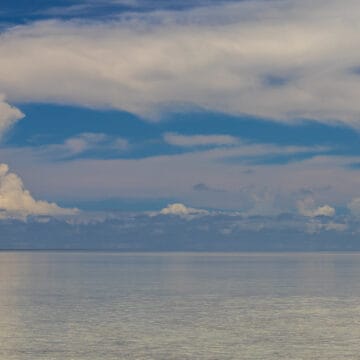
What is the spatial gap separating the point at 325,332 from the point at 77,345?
24.1 meters

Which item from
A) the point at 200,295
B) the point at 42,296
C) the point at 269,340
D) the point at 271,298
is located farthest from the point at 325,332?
the point at 42,296

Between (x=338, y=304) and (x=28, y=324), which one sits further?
(x=338, y=304)

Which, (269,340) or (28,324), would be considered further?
(28,324)

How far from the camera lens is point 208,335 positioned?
2677 inches

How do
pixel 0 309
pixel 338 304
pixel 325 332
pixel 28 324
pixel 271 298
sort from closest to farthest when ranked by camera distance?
1. pixel 325 332
2. pixel 28 324
3. pixel 0 309
4. pixel 338 304
5. pixel 271 298

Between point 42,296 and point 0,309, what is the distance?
2005cm

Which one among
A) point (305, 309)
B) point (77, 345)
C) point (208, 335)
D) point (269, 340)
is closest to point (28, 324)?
point (77, 345)

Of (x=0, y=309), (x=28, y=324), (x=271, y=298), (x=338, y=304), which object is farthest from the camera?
(x=271, y=298)

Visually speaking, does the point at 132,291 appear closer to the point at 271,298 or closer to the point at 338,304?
the point at 271,298

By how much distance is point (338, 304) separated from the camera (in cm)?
9931

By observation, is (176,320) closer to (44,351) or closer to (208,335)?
(208,335)

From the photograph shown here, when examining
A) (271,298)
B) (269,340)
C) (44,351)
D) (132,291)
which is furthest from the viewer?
(132,291)

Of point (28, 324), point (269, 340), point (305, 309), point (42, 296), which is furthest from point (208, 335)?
point (42, 296)

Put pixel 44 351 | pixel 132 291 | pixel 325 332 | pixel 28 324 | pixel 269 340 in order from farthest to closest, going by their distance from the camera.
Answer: pixel 132 291 < pixel 28 324 < pixel 325 332 < pixel 269 340 < pixel 44 351
